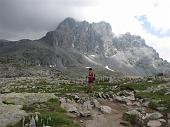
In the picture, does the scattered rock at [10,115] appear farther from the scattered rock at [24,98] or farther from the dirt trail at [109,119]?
the dirt trail at [109,119]

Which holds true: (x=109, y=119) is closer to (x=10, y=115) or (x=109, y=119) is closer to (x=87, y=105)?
(x=87, y=105)

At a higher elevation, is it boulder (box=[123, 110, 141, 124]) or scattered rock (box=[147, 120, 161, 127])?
boulder (box=[123, 110, 141, 124])

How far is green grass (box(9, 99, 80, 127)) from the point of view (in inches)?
1163

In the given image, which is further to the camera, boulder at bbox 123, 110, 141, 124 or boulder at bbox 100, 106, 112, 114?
boulder at bbox 100, 106, 112, 114

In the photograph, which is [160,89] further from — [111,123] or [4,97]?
[4,97]

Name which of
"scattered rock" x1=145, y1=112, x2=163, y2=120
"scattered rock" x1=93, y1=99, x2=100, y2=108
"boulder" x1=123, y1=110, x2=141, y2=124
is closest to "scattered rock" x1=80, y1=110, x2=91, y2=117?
"scattered rock" x1=93, y1=99, x2=100, y2=108

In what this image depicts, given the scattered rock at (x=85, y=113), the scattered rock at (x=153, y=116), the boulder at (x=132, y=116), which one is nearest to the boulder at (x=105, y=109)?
the boulder at (x=132, y=116)

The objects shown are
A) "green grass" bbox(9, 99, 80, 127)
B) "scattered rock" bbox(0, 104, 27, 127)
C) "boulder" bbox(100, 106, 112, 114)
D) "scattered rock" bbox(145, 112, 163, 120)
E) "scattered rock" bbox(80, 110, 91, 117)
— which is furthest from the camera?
"boulder" bbox(100, 106, 112, 114)

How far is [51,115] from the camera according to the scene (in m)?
31.1

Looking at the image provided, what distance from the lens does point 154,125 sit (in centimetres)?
3269

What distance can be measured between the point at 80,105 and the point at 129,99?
6681 millimetres

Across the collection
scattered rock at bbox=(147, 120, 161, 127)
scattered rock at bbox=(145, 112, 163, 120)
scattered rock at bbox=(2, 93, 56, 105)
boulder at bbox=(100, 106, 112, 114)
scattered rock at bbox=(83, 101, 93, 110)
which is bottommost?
scattered rock at bbox=(147, 120, 161, 127)

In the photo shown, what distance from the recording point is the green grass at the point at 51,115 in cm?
2955

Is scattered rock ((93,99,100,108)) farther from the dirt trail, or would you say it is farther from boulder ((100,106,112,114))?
the dirt trail
